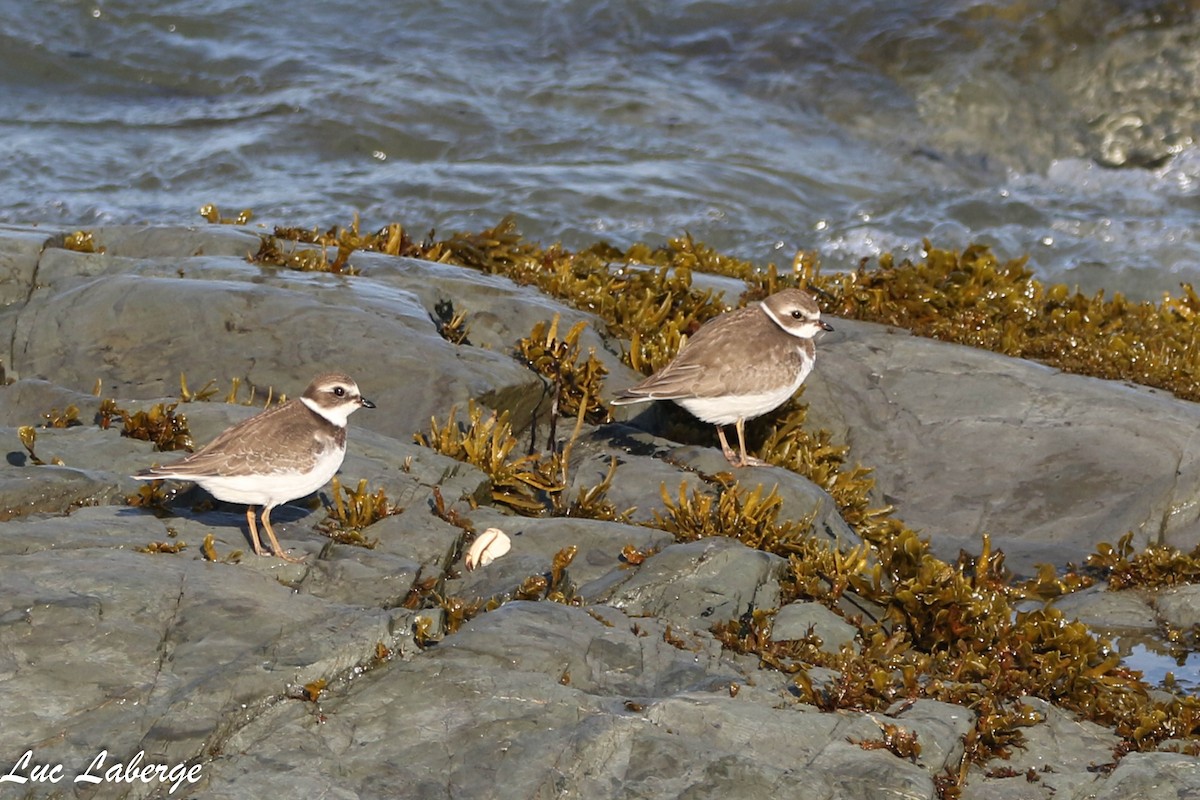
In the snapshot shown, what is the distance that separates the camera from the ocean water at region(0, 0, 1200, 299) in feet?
71.0

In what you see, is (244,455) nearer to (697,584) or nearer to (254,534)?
(254,534)

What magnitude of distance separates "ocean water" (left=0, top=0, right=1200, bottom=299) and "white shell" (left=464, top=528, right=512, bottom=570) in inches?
488

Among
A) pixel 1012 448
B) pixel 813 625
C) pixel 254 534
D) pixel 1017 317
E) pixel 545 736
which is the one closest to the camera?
pixel 545 736

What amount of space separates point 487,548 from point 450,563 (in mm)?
263

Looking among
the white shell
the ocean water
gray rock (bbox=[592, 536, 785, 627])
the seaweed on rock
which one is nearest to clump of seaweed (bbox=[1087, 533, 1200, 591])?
the seaweed on rock

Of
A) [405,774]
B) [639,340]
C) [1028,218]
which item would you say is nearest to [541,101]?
[1028,218]

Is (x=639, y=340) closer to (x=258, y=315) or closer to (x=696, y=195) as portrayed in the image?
(x=258, y=315)

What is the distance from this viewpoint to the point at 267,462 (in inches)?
316

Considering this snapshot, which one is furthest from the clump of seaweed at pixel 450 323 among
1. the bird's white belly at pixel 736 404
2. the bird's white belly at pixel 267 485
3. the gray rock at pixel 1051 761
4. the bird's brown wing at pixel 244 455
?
the gray rock at pixel 1051 761

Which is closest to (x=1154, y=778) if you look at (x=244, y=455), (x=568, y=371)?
(x=244, y=455)

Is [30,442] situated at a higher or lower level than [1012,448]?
higher

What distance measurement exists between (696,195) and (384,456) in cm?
1373

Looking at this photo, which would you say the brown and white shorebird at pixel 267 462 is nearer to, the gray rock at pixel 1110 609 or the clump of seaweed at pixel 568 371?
the clump of seaweed at pixel 568 371

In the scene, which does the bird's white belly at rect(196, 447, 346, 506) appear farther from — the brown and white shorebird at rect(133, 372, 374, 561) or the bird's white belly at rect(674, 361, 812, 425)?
the bird's white belly at rect(674, 361, 812, 425)
